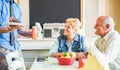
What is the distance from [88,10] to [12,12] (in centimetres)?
224

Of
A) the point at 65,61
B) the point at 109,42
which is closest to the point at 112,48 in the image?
the point at 109,42

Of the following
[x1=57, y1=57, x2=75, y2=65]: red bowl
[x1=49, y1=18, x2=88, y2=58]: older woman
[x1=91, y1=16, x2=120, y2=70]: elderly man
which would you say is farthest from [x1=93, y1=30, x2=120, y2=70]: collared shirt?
[x1=49, y1=18, x2=88, y2=58]: older woman

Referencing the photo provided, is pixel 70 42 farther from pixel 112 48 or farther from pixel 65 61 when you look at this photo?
pixel 112 48

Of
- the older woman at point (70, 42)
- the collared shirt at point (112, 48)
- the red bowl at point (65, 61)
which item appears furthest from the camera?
the older woman at point (70, 42)

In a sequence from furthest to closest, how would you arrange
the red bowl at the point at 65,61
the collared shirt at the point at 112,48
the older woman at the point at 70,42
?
the older woman at the point at 70,42
the red bowl at the point at 65,61
the collared shirt at the point at 112,48

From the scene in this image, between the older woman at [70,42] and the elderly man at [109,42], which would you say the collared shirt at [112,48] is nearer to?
the elderly man at [109,42]

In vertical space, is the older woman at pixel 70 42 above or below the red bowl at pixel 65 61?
above

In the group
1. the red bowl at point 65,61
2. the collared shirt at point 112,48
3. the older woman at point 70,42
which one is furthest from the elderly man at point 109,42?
the older woman at point 70,42

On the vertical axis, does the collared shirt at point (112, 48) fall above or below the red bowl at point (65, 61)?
above

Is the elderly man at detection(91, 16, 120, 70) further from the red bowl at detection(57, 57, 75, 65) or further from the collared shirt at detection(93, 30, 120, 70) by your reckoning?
the red bowl at detection(57, 57, 75, 65)

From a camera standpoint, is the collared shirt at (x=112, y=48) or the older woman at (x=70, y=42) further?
the older woman at (x=70, y=42)

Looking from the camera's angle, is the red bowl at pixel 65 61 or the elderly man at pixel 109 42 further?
the red bowl at pixel 65 61

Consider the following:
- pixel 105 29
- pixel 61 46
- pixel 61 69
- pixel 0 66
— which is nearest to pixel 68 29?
pixel 61 46

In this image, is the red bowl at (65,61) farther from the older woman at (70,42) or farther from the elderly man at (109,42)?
the older woman at (70,42)
